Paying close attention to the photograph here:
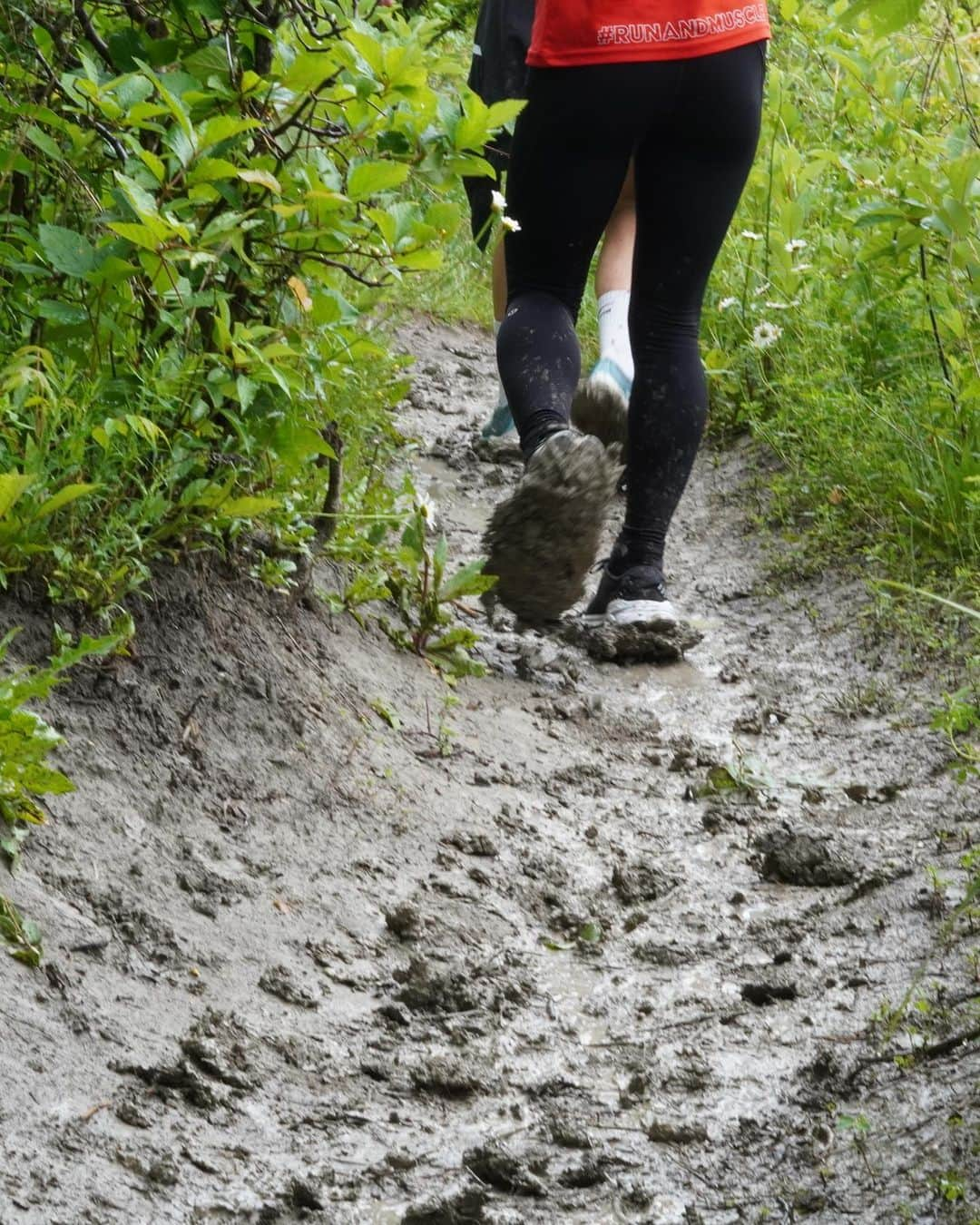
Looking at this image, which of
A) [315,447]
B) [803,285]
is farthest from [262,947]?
[803,285]

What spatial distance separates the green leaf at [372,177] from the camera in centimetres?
236

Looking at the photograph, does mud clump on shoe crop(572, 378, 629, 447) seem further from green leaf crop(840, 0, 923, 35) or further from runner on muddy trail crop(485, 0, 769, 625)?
green leaf crop(840, 0, 923, 35)

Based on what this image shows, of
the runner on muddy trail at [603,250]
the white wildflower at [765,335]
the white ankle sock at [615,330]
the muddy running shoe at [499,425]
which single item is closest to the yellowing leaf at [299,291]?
the runner on muddy trail at [603,250]

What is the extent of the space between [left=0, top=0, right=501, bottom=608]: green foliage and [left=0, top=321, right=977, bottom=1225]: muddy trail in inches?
8.0

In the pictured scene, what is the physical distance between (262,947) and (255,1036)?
8.3 inches

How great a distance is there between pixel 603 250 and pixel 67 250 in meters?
2.48

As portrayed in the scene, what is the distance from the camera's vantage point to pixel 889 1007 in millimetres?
2057

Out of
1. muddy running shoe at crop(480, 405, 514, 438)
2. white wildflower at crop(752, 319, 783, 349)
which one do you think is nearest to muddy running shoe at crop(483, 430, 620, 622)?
muddy running shoe at crop(480, 405, 514, 438)

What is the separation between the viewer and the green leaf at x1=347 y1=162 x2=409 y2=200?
2357 millimetres

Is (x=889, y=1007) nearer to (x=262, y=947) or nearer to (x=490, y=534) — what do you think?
(x=262, y=947)

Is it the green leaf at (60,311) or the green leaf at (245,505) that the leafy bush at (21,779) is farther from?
the green leaf at (60,311)

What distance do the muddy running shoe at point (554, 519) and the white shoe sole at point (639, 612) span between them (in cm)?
40

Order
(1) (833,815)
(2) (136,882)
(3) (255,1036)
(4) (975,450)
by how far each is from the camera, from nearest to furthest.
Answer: (3) (255,1036)
(2) (136,882)
(1) (833,815)
(4) (975,450)

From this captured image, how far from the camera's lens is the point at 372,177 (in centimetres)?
237
